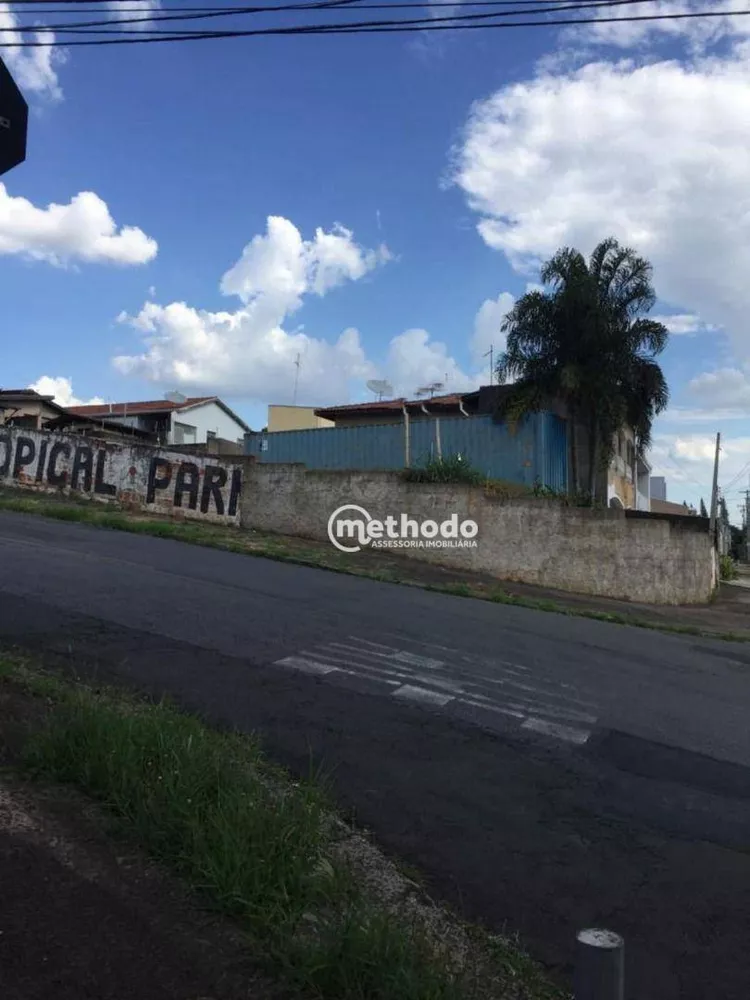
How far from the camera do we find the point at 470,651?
8977 mm

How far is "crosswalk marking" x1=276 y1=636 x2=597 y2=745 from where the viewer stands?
259 inches

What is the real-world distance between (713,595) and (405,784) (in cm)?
1847

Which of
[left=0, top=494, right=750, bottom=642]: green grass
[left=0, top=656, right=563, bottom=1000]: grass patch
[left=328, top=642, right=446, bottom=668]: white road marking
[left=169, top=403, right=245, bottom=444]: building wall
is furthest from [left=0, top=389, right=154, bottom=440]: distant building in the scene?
[left=0, top=656, right=563, bottom=1000]: grass patch

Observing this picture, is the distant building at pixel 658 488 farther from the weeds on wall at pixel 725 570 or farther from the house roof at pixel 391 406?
the house roof at pixel 391 406

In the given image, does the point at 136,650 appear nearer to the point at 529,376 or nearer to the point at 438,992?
the point at 438,992

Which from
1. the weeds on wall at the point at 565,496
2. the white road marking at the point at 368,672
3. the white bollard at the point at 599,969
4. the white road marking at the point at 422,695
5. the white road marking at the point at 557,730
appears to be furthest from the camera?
the weeds on wall at the point at 565,496

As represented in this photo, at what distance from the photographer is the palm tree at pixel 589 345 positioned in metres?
20.5

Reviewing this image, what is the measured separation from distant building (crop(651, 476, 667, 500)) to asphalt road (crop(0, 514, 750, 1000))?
1676 inches

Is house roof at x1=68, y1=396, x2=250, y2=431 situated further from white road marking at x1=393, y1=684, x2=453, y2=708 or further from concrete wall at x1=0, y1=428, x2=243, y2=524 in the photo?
white road marking at x1=393, y1=684, x2=453, y2=708

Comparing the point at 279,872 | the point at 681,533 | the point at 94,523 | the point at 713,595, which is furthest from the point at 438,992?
A: the point at 713,595

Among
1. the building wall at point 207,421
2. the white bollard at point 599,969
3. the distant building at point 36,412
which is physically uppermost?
the building wall at point 207,421

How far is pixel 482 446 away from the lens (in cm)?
2078

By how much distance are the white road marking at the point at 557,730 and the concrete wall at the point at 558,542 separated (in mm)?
11962

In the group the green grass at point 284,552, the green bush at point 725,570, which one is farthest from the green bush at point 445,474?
the green bush at point 725,570
